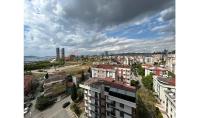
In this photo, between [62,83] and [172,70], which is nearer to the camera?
[172,70]

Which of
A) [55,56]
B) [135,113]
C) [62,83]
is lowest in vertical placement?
[135,113]

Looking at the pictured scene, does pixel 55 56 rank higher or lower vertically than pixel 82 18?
lower

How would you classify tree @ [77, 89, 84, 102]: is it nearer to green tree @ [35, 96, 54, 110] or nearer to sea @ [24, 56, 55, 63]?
green tree @ [35, 96, 54, 110]

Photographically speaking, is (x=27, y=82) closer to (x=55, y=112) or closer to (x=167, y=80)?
(x=55, y=112)

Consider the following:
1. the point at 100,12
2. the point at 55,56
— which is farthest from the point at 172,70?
the point at 55,56

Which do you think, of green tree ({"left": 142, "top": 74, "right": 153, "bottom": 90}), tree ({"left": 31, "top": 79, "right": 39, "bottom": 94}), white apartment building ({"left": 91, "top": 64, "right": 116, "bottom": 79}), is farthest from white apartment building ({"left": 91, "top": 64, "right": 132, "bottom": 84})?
tree ({"left": 31, "top": 79, "right": 39, "bottom": 94})

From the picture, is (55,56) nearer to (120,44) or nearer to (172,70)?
(120,44)
